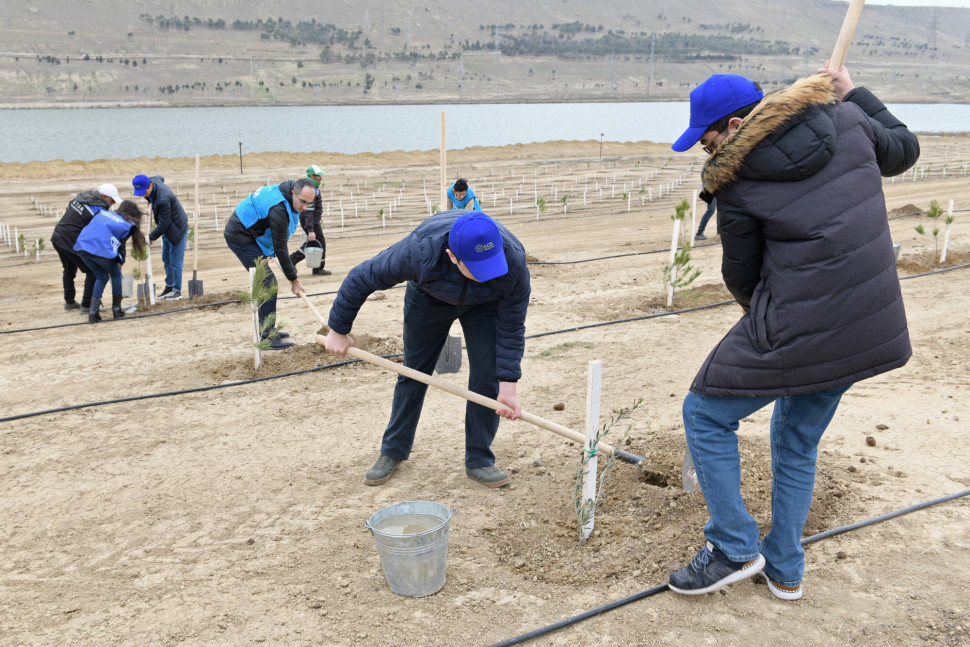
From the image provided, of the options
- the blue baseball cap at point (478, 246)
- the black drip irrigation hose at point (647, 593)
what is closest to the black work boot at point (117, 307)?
the blue baseball cap at point (478, 246)

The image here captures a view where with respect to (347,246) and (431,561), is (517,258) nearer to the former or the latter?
(431,561)

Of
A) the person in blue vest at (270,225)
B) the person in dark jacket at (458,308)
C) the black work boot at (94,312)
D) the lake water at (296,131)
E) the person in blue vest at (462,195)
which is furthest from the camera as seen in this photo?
the lake water at (296,131)

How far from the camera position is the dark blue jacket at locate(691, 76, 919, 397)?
229cm

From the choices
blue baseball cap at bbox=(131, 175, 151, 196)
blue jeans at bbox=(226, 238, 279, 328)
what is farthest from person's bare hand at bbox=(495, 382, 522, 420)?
blue baseball cap at bbox=(131, 175, 151, 196)

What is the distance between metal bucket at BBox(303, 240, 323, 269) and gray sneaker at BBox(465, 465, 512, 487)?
5897 mm

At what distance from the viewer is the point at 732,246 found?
2.45 m

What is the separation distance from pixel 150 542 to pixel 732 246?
2971 millimetres

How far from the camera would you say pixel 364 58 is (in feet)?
401

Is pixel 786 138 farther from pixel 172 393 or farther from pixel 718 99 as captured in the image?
pixel 172 393

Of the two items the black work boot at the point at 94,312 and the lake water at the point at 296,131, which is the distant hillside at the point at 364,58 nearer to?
the lake water at the point at 296,131

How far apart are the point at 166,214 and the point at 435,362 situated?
5.70 m

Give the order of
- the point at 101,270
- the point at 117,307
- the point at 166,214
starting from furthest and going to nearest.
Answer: the point at 166,214, the point at 117,307, the point at 101,270

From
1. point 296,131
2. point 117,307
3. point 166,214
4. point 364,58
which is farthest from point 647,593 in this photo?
point 364,58

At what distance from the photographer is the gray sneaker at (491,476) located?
4.00m
